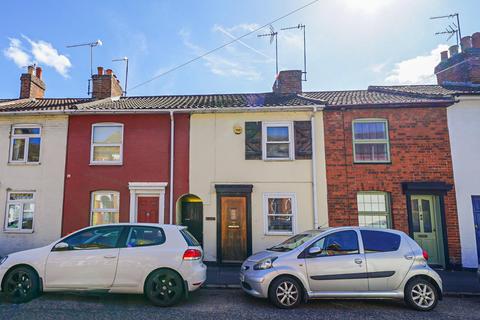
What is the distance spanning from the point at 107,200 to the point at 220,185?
397 centimetres

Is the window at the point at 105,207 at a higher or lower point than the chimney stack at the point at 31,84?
lower

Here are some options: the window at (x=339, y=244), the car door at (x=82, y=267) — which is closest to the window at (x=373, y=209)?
the window at (x=339, y=244)

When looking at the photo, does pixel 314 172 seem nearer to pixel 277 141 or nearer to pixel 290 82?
pixel 277 141

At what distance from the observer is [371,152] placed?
33.6 feet

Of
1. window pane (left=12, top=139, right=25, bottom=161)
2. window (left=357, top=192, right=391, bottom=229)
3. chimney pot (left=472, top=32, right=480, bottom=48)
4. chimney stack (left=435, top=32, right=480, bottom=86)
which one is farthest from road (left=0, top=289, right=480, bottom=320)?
chimney pot (left=472, top=32, right=480, bottom=48)

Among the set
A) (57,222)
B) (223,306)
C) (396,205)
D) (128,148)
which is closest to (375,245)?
(223,306)

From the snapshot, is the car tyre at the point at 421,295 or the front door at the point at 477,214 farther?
the front door at the point at 477,214

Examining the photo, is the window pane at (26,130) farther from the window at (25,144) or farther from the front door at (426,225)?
the front door at (426,225)

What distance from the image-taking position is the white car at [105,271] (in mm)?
5848

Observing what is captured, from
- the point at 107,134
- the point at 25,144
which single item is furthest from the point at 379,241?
the point at 25,144

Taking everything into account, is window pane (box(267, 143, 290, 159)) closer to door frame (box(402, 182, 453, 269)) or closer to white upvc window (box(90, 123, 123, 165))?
door frame (box(402, 182, 453, 269))

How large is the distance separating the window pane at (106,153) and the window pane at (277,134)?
17.4 ft

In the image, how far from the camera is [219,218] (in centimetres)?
1002

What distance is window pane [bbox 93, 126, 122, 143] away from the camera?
10766 millimetres
